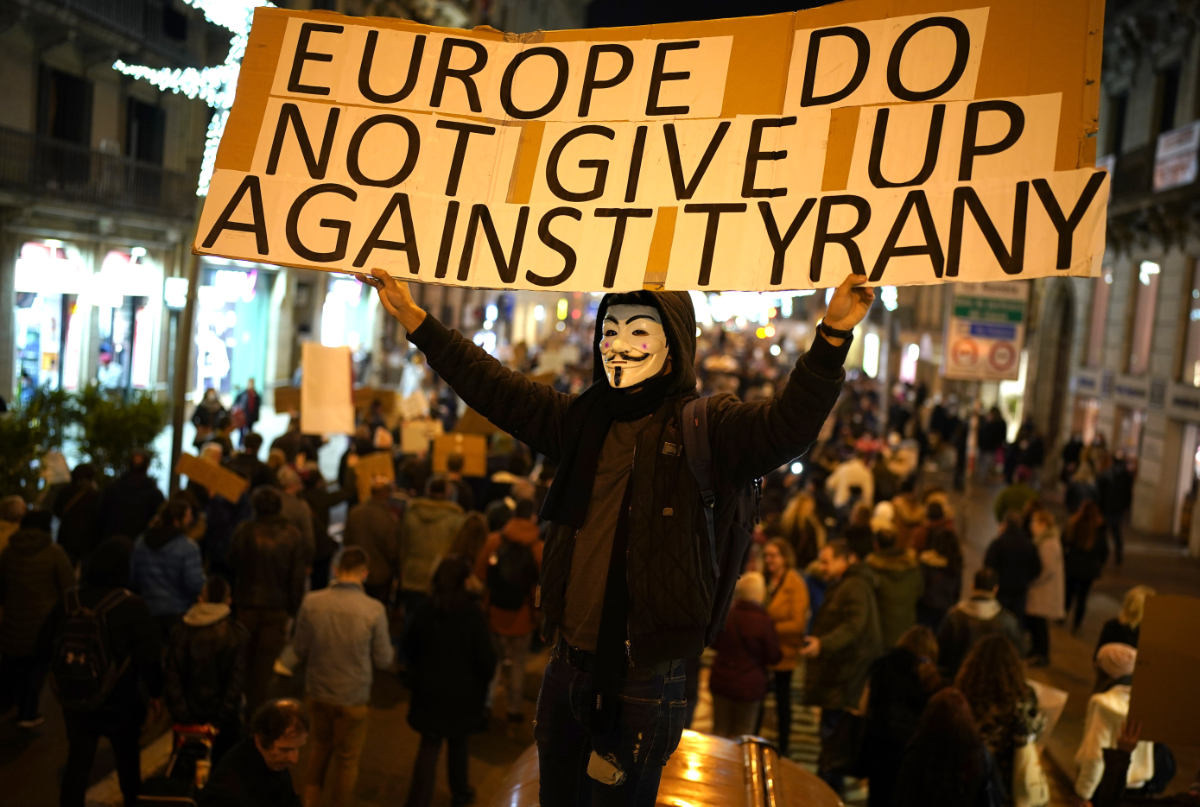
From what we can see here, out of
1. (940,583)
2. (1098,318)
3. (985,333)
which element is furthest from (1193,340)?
(940,583)

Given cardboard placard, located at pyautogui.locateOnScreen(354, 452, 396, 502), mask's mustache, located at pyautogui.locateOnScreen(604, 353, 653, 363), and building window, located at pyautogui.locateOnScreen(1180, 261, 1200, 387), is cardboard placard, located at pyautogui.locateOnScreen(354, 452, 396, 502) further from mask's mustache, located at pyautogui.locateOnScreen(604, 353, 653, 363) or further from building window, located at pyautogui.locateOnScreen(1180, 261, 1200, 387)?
building window, located at pyautogui.locateOnScreen(1180, 261, 1200, 387)

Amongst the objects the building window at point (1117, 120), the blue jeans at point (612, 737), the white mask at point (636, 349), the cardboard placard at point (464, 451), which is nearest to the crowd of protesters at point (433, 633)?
the cardboard placard at point (464, 451)

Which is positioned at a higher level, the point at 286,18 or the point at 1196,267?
the point at 1196,267

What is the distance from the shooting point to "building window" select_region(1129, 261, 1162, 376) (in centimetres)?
2316

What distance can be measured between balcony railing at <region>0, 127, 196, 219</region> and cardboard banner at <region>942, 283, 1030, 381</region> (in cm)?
1589

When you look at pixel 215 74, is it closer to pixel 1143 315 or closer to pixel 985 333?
pixel 985 333

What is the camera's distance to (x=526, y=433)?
3.18 meters

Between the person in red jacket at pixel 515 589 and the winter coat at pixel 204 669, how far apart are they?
2.66 metres

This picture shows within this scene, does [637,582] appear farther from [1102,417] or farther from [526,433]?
[1102,417]

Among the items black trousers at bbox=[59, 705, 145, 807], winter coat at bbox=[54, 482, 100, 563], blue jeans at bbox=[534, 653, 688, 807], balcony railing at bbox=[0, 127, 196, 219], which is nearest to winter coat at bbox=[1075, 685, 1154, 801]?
blue jeans at bbox=[534, 653, 688, 807]

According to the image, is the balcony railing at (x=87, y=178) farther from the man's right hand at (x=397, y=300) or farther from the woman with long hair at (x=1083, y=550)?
the man's right hand at (x=397, y=300)

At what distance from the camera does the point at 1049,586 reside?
36.1 feet

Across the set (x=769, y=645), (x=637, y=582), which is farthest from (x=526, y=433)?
(x=769, y=645)

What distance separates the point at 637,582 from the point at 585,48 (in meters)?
1.84
